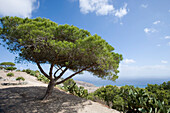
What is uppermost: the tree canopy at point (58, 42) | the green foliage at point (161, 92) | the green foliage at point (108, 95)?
the tree canopy at point (58, 42)

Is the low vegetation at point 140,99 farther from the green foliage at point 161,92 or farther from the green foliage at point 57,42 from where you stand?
the green foliage at point 57,42

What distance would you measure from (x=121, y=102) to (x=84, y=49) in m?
4.89

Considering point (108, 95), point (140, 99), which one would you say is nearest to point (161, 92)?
point (140, 99)

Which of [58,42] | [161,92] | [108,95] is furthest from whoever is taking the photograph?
[108,95]

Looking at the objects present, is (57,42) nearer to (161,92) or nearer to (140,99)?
(140,99)

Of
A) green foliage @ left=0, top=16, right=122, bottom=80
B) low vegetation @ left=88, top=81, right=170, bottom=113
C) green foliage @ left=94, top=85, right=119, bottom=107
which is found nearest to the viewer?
low vegetation @ left=88, top=81, right=170, bottom=113

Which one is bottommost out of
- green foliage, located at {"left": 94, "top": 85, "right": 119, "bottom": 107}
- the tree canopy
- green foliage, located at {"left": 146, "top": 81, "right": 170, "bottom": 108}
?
green foliage, located at {"left": 94, "top": 85, "right": 119, "bottom": 107}

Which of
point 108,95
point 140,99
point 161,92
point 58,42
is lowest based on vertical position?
point 108,95

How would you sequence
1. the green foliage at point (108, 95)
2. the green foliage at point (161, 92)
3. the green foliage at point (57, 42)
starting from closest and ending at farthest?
1. the green foliage at point (57, 42)
2. the green foliage at point (161, 92)
3. the green foliage at point (108, 95)

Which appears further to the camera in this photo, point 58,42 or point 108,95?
point 108,95

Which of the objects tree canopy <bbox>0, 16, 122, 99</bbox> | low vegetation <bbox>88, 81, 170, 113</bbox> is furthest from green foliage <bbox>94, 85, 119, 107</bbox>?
tree canopy <bbox>0, 16, 122, 99</bbox>

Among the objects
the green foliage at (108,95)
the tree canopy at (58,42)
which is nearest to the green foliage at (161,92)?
the green foliage at (108,95)

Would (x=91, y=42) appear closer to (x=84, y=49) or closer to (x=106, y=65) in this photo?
(x=84, y=49)

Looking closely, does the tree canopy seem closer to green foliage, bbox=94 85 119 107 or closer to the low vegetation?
the low vegetation
